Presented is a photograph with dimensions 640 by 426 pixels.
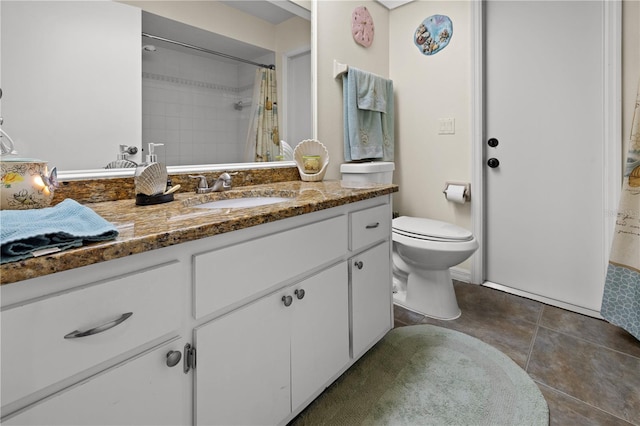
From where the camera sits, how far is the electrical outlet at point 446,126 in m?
2.38

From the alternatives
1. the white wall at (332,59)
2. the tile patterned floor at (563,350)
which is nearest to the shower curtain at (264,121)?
the white wall at (332,59)

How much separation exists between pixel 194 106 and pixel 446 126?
1764 mm

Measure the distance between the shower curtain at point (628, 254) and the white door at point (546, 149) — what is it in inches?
8.7

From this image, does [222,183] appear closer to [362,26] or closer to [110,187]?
[110,187]

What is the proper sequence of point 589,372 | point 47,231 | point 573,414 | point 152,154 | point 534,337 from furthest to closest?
1. point 534,337
2. point 589,372
3. point 152,154
4. point 573,414
5. point 47,231

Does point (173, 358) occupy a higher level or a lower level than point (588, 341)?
higher

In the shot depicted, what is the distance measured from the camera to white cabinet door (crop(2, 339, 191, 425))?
1.95ft

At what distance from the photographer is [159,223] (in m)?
0.81

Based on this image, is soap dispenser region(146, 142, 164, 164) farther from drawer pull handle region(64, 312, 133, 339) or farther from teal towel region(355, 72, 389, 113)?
teal towel region(355, 72, 389, 113)

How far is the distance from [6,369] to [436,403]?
1286 millimetres

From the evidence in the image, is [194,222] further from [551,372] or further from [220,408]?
[551,372]

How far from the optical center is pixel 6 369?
1.74ft

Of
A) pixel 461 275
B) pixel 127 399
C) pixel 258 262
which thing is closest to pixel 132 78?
pixel 258 262

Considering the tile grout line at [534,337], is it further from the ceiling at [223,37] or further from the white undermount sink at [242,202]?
the ceiling at [223,37]
